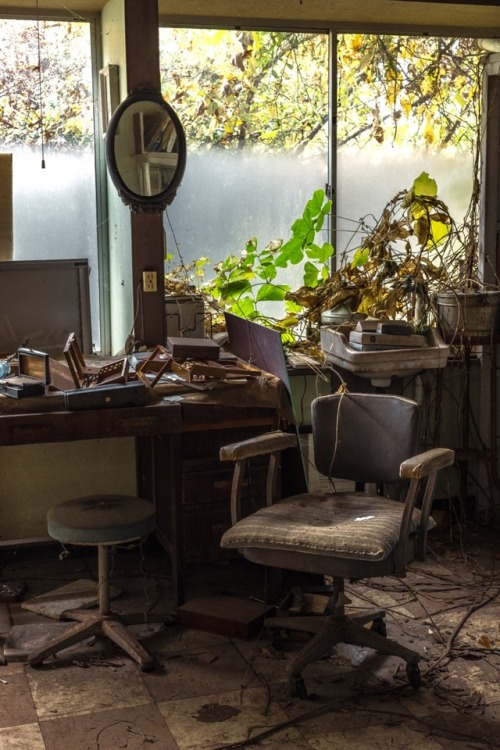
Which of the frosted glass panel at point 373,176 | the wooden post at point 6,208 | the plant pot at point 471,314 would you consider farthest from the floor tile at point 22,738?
the frosted glass panel at point 373,176

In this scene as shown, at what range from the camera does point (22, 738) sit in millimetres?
2939

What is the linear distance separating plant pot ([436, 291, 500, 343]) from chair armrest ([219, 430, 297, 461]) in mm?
1457

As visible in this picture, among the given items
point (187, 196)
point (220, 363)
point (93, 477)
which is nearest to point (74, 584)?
point (93, 477)

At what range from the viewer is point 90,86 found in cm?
457

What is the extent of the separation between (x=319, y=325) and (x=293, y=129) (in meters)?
1.01

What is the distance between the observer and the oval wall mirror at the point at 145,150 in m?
4.23

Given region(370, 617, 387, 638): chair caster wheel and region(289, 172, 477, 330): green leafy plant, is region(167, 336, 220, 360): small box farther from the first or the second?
region(370, 617, 387, 638): chair caster wheel

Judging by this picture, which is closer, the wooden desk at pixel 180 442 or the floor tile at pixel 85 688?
the floor tile at pixel 85 688

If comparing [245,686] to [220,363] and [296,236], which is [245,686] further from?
[296,236]

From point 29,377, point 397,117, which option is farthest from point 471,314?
point 29,377

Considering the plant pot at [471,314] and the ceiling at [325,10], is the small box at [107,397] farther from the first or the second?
the ceiling at [325,10]

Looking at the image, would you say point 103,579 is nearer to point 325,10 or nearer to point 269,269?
point 269,269

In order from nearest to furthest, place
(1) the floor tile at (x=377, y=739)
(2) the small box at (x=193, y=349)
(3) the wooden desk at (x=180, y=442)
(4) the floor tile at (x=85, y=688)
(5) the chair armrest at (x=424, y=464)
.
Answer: (1) the floor tile at (x=377, y=739) < (5) the chair armrest at (x=424, y=464) < (4) the floor tile at (x=85, y=688) < (3) the wooden desk at (x=180, y=442) < (2) the small box at (x=193, y=349)

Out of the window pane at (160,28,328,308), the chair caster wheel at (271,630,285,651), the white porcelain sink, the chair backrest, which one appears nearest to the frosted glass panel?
the window pane at (160,28,328,308)
